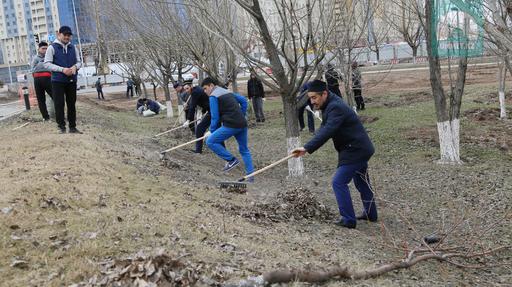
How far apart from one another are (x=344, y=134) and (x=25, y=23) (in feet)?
257

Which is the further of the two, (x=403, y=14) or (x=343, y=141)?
(x=403, y=14)

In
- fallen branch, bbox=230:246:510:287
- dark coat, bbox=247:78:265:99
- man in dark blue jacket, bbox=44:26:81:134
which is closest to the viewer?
fallen branch, bbox=230:246:510:287

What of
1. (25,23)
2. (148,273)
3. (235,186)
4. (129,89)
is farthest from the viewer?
(25,23)

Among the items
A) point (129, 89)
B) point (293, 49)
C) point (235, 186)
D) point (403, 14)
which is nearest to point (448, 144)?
point (293, 49)

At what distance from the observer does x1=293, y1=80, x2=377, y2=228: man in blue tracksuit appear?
6504 mm

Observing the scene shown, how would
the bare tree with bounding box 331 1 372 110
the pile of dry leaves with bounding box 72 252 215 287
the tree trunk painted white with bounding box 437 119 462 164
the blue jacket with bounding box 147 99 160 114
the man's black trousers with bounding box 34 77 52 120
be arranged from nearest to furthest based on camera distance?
1. the pile of dry leaves with bounding box 72 252 215 287
2. the tree trunk painted white with bounding box 437 119 462 164
3. the bare tree with bounding box 331 1 372 110
4. the man's black trousers with bounding box 34 77 52 120
5. the blue jacket with bounding box 147 99 160 114

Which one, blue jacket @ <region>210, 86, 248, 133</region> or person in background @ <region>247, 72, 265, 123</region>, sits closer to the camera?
blue jacket @ <region>210, 86, 248, 133</region>

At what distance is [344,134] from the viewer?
660cm

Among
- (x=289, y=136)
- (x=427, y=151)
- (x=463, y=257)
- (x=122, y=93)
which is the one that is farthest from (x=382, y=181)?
(x=122, y=93)

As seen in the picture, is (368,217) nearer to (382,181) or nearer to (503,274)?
(503,274)

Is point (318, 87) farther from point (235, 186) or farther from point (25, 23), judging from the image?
point (25, 23)

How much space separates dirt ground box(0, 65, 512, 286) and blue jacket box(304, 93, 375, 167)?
0.55 m

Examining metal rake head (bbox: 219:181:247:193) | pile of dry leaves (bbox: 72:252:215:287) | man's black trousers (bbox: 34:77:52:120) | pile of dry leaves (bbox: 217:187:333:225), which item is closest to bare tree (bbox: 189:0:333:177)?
metal rake head (bbox: 219:181:247:193)

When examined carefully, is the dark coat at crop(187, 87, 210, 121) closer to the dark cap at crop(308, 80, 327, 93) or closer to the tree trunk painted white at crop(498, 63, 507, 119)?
the dark cap at crop(308, 80, 327, 93)
